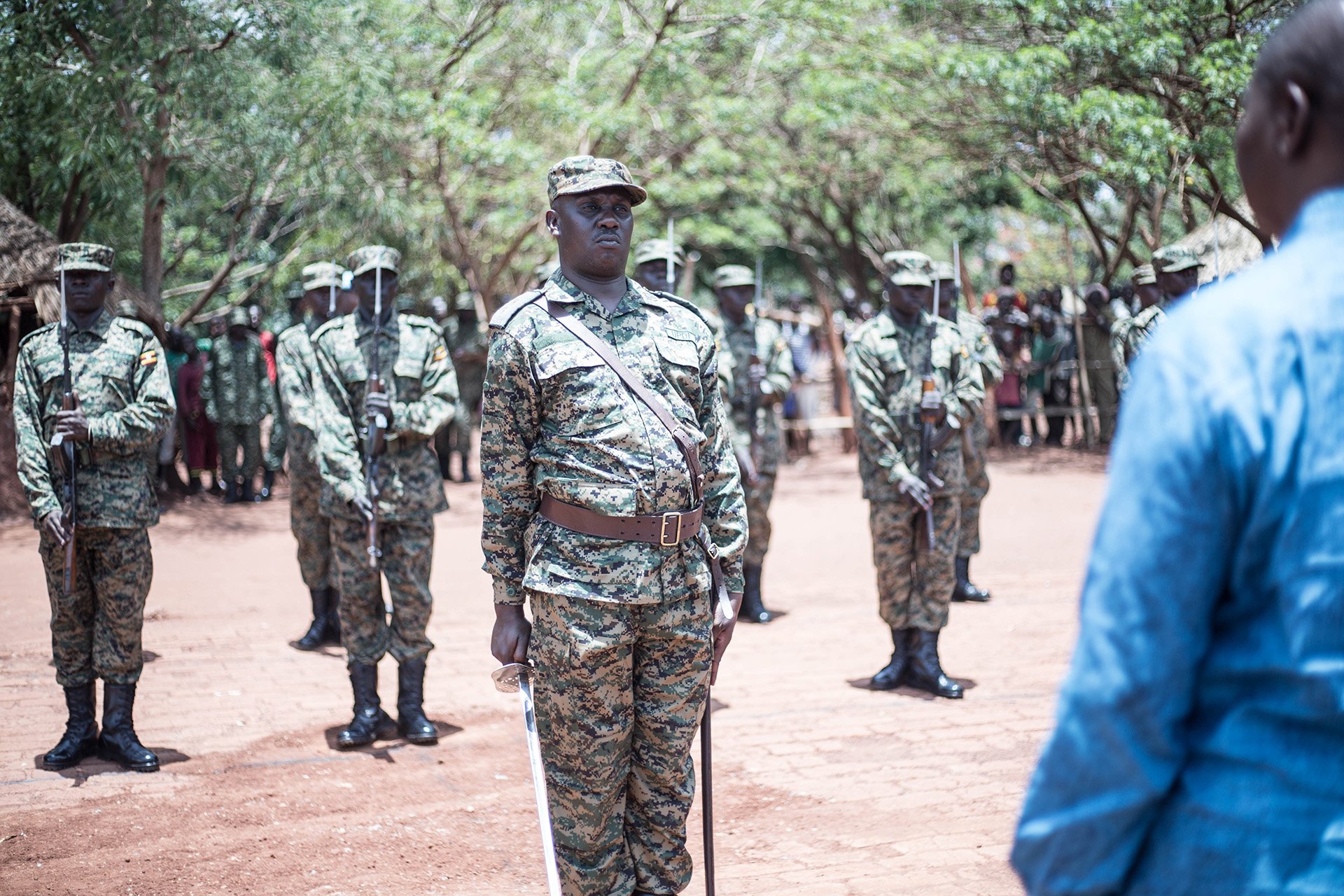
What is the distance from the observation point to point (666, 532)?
3.69 metres

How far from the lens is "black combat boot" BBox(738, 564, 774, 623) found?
8.99 m

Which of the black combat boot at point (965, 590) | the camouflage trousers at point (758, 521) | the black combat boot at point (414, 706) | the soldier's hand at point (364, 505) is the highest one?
the soldier's hand at point (364, 505)

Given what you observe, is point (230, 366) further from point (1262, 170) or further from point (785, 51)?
point (1262, 170)

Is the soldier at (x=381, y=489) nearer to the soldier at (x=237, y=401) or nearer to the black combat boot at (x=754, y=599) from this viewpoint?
the black combat boot at (x=754, y=599)

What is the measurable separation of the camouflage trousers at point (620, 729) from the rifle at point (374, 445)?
2.30m

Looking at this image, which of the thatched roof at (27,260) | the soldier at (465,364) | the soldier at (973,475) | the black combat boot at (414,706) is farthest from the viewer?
the soldier at (465,364)

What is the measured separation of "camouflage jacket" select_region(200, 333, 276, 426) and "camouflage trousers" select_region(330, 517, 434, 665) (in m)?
10.1

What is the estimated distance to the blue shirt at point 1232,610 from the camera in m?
1.54

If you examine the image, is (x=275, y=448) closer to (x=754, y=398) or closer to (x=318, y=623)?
(x=318, y=623)

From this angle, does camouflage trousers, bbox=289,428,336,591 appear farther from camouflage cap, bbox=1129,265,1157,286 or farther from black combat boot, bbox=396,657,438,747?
camouflage cap, bbox=1129,265,1157,286

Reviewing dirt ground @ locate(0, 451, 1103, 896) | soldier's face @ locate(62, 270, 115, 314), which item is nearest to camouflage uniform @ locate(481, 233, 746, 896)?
dirt ground @ locate(0, 451, 1103, 896)

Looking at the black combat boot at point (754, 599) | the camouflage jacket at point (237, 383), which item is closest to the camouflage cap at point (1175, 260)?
the black combat boot at point (754, 599)

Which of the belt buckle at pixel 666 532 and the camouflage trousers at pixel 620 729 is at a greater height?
the belt buckle at pixel 666 532

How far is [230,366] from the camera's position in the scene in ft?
51.5
